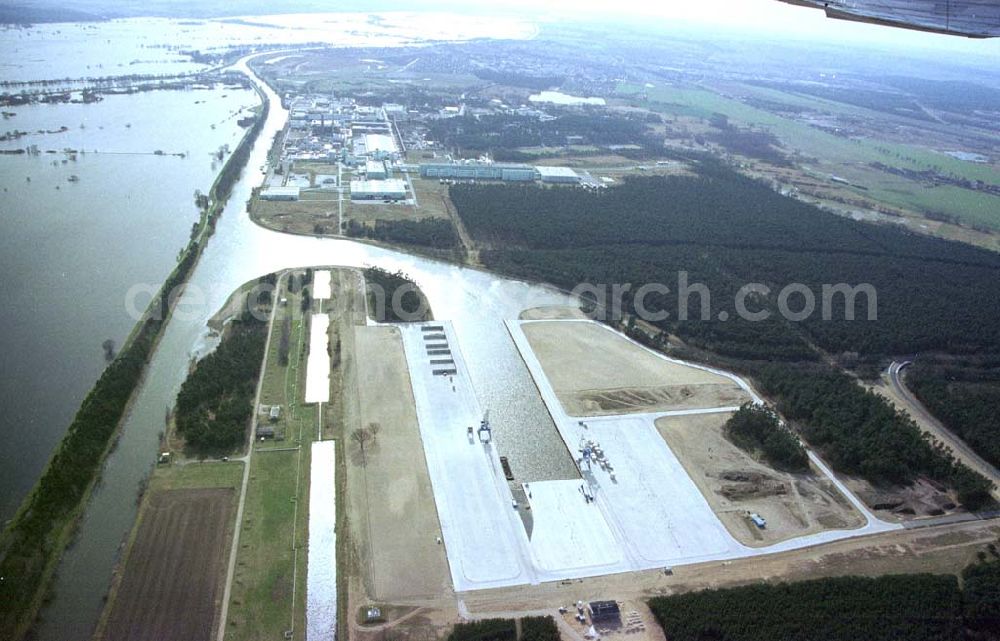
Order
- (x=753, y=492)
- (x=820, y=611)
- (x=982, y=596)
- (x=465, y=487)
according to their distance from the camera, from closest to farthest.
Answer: (x=820, y=611) < (x=982, y=596) < (x=465, y=487) < (x=753, y=492)

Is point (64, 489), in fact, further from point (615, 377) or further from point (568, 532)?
point (615, 377)

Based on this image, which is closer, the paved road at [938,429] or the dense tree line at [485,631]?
the dense tree line at [485,631]

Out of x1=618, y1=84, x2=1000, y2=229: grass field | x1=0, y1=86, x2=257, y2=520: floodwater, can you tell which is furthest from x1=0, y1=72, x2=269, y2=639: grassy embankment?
x1=618, y1=84, x2=1000, y2=229: grass field

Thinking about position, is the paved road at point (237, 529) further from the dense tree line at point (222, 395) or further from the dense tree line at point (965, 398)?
the dense tree line at point (965, 398)

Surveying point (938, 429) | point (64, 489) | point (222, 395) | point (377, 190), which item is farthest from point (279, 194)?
point (938, 429)

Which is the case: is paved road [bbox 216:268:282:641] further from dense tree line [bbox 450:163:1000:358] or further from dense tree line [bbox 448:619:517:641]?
dense tree line [bbox 450:163:1000:358]

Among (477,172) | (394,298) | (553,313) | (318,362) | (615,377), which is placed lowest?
(615,377)

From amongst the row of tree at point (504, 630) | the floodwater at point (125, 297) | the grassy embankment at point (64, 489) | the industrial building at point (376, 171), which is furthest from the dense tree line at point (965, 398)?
the industrial building at point (376, 171)
